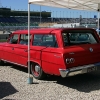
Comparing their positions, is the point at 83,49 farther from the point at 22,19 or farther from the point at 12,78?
the point at 22,19

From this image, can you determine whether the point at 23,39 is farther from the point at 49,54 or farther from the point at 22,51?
Result: the point at 49,54

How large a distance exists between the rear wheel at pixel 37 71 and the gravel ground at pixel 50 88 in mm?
155

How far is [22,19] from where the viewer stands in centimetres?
7675

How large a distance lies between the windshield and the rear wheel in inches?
48.7

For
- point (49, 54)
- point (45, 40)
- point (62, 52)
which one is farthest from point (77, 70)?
point (45, 40)

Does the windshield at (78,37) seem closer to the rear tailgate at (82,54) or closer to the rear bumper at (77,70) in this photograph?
the rear tailgate at (82,54)

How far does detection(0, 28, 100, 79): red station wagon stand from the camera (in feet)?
19.4

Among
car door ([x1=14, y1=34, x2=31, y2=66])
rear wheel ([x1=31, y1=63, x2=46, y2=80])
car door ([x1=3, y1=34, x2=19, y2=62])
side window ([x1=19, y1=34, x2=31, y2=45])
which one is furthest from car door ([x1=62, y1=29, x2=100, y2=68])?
car door ([x1=3, y1=34, x2=19, y2=62])

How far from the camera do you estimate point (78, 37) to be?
6.71 meters

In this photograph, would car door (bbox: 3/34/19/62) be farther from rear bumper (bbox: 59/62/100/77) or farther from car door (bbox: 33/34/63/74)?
rear bumper (bbox: 59/62/100/77)

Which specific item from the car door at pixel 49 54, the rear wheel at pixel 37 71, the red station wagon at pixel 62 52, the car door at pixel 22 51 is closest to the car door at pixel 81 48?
the red station wagon at pixel 62 52

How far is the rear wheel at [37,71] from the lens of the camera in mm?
6867

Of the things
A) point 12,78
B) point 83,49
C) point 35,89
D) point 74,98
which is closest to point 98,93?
point 74,98

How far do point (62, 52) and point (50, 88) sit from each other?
1.10 m
